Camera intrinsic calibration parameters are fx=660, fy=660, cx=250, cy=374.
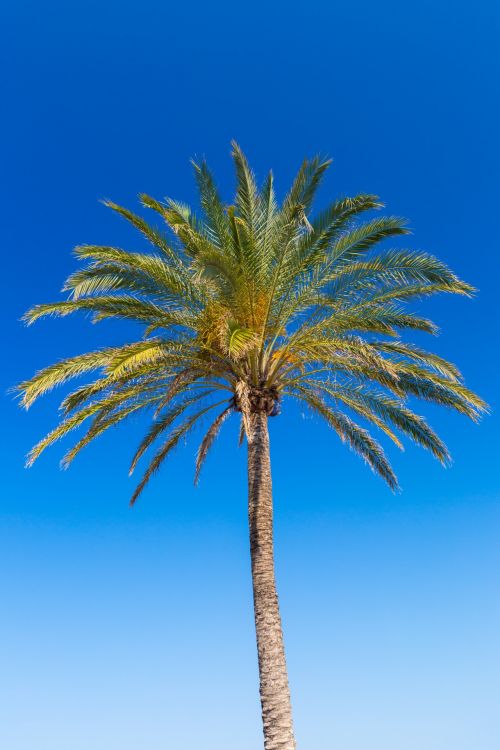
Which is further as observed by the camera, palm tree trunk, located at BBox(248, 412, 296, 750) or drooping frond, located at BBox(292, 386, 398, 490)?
drooping frond, located at BBox(292, 386, 398, 490)

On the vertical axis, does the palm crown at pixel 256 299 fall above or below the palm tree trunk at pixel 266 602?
above

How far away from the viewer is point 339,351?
1274 cm

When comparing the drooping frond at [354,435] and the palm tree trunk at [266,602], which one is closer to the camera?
the palm tree trunk at [266,602]

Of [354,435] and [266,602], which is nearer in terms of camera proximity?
[266,602]

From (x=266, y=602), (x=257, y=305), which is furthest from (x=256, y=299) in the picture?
(x=266, y=602)

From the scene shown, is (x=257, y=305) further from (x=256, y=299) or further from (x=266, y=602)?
(x=266, y=602)

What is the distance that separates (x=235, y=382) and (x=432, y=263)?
4525 millimetres

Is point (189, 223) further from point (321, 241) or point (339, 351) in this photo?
point (339, 351)

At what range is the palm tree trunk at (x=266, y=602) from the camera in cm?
1053

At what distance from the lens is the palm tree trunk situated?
34.6 feet

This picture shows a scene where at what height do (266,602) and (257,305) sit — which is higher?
(257,305)

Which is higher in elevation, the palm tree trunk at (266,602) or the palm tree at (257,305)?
the palm tree at (257,305)

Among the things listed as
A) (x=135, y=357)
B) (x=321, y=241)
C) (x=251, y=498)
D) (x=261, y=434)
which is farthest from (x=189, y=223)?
(x=251, y=498)

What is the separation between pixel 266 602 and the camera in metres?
11.5
